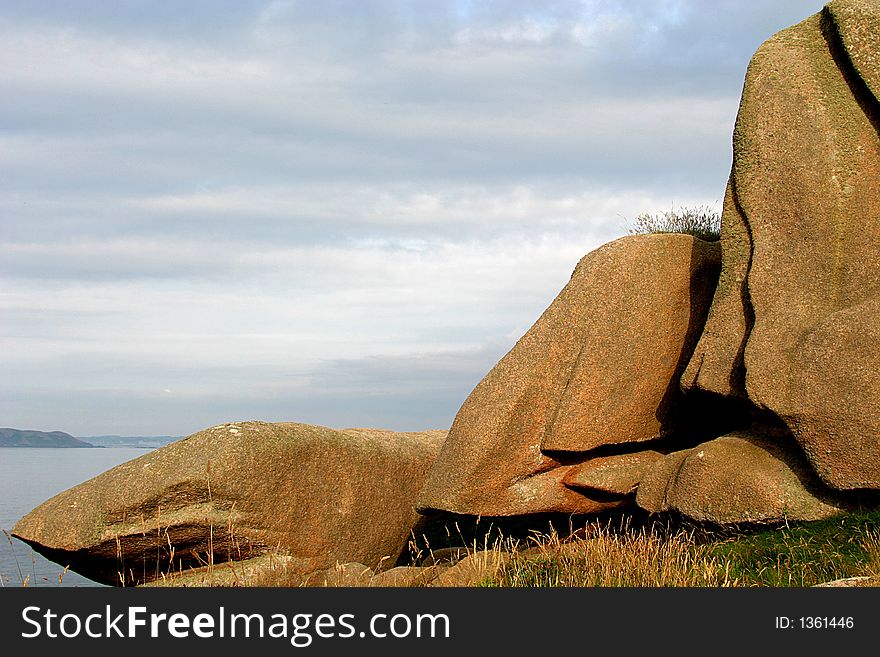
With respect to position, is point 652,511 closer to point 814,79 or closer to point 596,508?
point 596,508

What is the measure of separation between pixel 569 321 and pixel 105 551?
19.2 ft

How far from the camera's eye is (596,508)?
10820 mm

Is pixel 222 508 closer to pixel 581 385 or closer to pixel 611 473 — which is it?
pixel 581 385

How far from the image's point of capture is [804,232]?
32.3 feet

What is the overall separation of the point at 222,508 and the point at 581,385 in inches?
168

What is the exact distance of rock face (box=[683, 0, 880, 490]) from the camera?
902cm

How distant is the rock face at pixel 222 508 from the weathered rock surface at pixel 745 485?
385 centimetres

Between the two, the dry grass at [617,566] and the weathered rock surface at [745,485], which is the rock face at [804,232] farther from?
the dry grass at [617,566]

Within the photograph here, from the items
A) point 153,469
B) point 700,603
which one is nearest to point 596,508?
point 700,603

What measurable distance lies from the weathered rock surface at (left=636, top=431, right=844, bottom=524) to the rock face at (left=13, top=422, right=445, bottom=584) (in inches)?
152

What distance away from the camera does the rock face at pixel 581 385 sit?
10.5 meters

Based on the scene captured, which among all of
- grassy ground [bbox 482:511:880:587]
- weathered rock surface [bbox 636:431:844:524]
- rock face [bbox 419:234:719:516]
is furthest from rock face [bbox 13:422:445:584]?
weathered rock surface [bbox 636:431:844:524]

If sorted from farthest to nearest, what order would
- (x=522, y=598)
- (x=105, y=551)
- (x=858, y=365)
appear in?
(x=105, y=551)
(x=858, y=365)
(x=522, y=598)

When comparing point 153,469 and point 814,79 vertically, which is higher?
point 814,79
